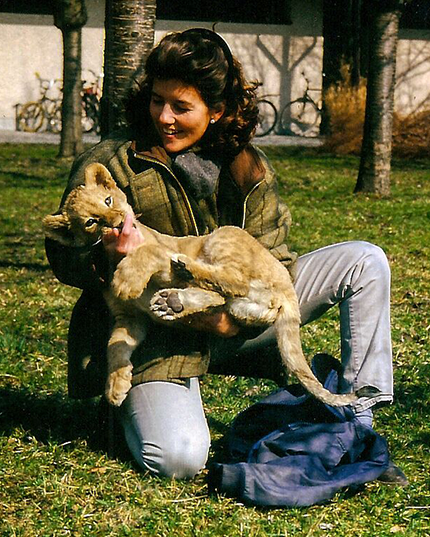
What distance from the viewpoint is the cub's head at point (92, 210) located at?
374 centimetres

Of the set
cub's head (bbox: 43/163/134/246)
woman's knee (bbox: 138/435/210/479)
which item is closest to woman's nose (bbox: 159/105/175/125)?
cub's head (bbox: 43/163/134/246)

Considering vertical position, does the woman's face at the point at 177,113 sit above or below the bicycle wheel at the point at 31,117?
above

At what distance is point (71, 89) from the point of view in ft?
51.2

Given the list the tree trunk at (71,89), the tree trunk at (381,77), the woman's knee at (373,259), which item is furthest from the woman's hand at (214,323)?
the tree trunk at (71,89)

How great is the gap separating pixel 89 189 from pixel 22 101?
22271mm

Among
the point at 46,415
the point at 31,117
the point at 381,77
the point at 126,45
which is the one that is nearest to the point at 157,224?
the point at 46,415

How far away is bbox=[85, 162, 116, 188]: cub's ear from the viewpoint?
12.3 ft

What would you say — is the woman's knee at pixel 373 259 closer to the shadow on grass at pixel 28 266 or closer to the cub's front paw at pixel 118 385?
the cub's front paw at pixel 118 385

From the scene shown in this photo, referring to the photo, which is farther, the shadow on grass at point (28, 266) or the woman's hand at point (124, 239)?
the shadow on grass at point (28, 266)

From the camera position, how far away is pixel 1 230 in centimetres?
1037

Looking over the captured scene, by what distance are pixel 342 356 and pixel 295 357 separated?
402 millimetres

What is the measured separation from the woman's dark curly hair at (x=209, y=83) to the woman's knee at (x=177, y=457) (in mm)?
1340

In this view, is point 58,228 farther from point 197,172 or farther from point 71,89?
point 71,89

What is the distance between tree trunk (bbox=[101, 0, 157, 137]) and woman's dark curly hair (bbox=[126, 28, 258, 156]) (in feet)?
3.77
